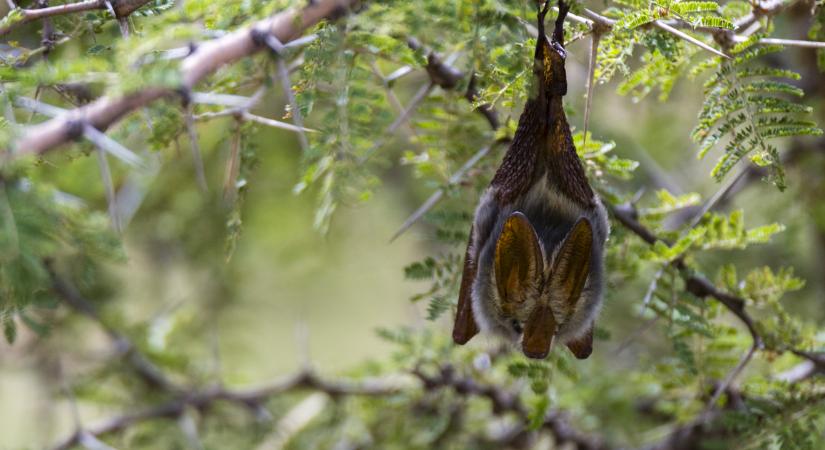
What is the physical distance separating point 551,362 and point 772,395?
823 millimetres

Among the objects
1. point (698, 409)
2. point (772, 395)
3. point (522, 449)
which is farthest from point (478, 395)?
point (772, 395)

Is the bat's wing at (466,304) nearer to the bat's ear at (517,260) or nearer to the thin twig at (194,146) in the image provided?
the bat's ear at (517,260)

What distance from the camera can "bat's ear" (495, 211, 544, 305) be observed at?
2.25m

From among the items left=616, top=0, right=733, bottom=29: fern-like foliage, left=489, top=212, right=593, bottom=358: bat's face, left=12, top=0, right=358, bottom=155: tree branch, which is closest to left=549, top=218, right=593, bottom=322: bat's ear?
left=489, top=212, right=593, bottom=358: bat's face

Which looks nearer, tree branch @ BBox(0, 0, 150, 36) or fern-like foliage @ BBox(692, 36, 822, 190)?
tree branch @ BBox(0, 0, 150, 36)

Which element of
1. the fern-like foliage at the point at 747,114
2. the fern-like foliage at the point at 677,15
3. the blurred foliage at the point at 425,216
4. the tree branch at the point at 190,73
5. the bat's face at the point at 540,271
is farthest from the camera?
the bat's face at the point at 540,271

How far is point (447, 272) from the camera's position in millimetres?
2736

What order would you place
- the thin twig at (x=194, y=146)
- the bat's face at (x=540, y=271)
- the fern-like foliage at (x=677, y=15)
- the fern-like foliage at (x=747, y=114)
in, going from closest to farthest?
the thin twig at (x=194, y=146), the fern-like foliage at (x=677, y=15), the fern-like foliage at (x=747, y=114), the bat's face at (x=540, y=271)

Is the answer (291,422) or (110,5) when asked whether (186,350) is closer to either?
(291,422)

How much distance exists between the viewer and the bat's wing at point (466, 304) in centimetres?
244

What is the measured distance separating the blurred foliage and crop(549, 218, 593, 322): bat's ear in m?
0.35

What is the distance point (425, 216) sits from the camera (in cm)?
276

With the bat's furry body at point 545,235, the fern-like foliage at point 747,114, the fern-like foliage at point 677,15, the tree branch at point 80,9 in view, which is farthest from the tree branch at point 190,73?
the fern-like foliage at point 747,114

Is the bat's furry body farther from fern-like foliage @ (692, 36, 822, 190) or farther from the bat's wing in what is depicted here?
fern-like foliage @ (692, 36, 822, 190)
